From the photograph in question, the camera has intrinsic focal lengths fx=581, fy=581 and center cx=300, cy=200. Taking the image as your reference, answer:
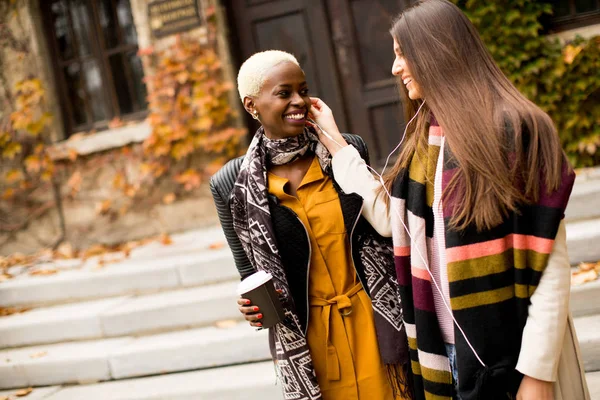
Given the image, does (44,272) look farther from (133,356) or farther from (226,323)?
(226,323)

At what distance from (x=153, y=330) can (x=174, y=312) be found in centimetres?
21

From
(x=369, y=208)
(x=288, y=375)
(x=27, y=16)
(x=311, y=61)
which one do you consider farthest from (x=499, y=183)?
(x=27, y=16)

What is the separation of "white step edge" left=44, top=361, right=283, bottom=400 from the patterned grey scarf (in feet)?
4.94

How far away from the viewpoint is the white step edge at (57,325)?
14.1ft

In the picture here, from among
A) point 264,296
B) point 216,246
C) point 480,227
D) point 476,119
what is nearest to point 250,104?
point 264,296

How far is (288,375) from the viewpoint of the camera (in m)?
1.93

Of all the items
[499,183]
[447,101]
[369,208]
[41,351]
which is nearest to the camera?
[499,183]

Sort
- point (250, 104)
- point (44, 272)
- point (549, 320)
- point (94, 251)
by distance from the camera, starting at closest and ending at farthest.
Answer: point (549, 320) < point (250, 104) < point (44, 272) < point (94, 251)

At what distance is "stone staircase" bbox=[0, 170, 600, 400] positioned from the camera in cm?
355

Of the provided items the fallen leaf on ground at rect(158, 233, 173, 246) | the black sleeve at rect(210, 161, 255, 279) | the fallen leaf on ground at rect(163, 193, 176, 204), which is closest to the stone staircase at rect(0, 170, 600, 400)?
the fallen leaf on ground at rect(158, 233, 173, 246)

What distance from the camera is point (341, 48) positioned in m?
5.50

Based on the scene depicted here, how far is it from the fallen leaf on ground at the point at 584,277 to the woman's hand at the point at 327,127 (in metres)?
2.16

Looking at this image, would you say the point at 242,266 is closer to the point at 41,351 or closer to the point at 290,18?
the point at 41,351

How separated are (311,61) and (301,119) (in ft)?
12.4
